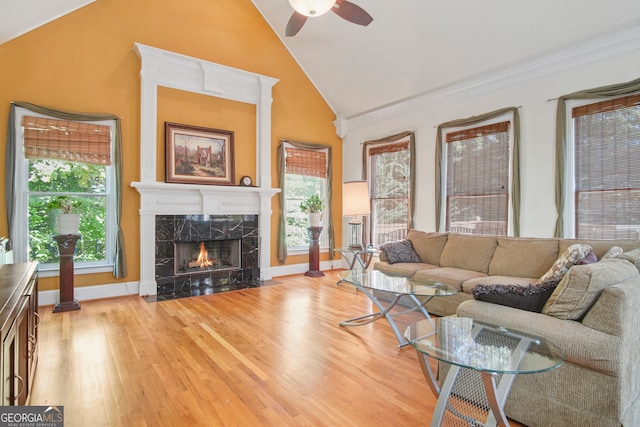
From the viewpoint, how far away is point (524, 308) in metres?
2.14

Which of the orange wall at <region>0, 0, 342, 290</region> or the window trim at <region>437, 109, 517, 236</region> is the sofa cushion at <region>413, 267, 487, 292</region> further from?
the orange wall at <region>0, 0, 342, 290</region>

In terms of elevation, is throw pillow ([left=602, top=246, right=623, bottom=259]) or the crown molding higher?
the crown molding

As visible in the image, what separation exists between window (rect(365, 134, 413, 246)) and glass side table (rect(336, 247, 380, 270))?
14.2 inches

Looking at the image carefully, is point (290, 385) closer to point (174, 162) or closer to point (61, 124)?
point (174, 162)

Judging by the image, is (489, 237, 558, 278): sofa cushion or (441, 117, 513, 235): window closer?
(489, 237, 558, 278): sofa cushion

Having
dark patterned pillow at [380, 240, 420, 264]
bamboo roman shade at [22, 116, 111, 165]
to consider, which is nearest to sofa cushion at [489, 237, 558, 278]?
dark patterned pillow at [380, 240, 420, 264]

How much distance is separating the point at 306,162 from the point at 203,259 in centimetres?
253

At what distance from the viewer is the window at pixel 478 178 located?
4.66m

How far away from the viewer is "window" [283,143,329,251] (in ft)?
21.1

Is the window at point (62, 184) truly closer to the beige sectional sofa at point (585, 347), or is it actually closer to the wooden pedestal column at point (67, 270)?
the wooden pedestal column at point (67, 270)

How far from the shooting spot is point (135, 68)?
16.1 ft

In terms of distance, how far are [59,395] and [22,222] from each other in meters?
2.93

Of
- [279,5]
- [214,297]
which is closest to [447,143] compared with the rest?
[279,5]

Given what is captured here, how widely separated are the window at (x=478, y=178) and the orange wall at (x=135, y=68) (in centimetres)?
279
